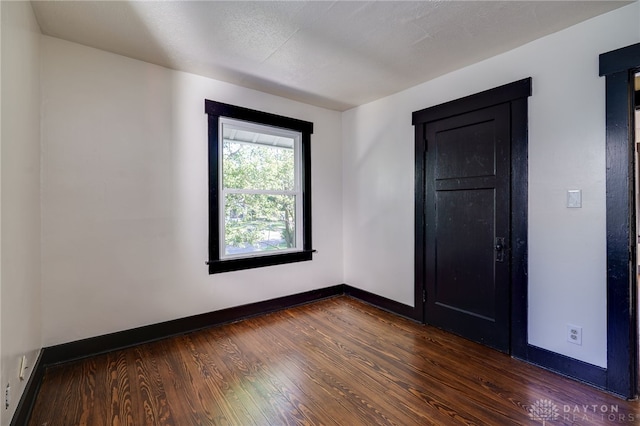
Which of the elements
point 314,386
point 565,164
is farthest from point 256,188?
point 565,164

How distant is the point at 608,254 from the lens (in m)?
1.98

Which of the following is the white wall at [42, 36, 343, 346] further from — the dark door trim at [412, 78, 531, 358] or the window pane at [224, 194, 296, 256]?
the dark door trim at [412, 78, 531, 358]

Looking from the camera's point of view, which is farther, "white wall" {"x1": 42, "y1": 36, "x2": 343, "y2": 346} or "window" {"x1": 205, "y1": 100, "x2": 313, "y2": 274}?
"window" {"x1": 205, "y1": 100, "x2": 313, "y2": 274}

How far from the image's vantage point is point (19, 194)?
1692 mm

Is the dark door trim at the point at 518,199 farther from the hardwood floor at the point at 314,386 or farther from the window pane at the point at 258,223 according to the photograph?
the window pane at the point at 258,223

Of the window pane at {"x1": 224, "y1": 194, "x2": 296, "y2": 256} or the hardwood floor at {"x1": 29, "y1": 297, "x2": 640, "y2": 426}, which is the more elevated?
the window pane at {"x1": 224, "y1": 194, "x2": 296, "y2": 256}

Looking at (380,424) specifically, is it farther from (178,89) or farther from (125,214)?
(178,89)

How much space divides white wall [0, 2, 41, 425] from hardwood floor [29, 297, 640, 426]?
18.8 inches

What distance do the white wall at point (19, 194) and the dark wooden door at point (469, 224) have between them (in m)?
3.12

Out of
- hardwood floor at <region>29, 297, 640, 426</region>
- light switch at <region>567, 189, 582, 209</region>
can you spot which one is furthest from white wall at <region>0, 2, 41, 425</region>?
light switch at <region>567, 189, 582, 209</region>

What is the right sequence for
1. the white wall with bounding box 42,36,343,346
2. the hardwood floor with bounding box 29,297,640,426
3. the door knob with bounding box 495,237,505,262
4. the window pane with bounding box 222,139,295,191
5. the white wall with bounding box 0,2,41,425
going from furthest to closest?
the window pane with bounding box 222,139,295,191, the door knob with bounding box 495,237,505,262, the white wall with bounding box 42,36,343,346, the hardwood floor with bounding box 29,297,640,426, the white wall with bounding box 0,2,41,425

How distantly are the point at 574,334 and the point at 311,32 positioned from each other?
2.93 m

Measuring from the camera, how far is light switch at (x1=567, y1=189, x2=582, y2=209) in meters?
2.11

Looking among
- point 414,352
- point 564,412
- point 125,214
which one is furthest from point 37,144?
point 564,412
